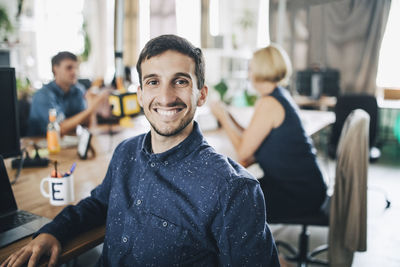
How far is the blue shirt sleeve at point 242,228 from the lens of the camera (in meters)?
0.85

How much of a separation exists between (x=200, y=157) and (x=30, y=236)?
1.80 ft

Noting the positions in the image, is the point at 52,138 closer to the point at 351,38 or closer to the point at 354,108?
the point at 354,108

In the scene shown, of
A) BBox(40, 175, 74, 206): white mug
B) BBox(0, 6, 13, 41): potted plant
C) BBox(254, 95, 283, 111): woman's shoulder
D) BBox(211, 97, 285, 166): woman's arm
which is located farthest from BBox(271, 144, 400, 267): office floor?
BBox(0, 6, 13, 41): potted plant

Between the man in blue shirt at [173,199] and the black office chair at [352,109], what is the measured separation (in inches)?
99.6

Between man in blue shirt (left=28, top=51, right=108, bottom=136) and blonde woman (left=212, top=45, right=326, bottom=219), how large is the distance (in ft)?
3.59

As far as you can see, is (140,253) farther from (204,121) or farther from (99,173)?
(204,121)

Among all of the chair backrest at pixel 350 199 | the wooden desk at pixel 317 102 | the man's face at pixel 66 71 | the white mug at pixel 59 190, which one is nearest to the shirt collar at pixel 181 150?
the white mug at pixel 59 190

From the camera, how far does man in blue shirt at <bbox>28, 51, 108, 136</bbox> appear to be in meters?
2.37

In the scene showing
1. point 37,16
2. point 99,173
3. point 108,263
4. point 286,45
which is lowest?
point 108,263

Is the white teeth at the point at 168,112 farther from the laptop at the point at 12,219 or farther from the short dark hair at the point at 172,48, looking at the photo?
the laptop at the point at 12,219

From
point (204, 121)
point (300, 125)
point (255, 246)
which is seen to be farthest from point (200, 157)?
point (204, 121)

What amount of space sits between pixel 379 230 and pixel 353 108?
1112 millimetres

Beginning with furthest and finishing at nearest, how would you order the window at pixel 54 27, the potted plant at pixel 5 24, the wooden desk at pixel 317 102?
the window at pixel 54 27 < the potted plant at pixel 5 24 < the wooden desk at pixel 317 102

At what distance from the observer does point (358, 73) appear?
530 cm
